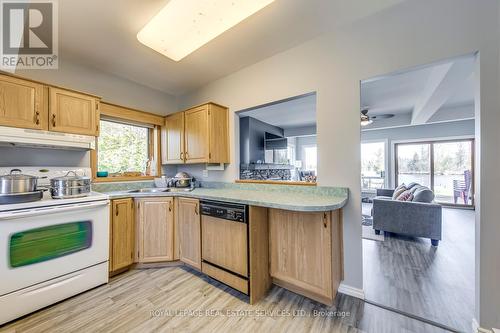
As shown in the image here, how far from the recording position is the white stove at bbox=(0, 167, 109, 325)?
1.51m

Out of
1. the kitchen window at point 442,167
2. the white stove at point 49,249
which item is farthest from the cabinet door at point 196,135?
the kitchen window at point 442,167

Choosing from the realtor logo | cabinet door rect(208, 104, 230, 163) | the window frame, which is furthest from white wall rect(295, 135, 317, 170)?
the realtor logo

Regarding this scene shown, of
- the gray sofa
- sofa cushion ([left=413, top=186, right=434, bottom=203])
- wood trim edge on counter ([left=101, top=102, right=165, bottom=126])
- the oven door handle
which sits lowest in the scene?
the gray sofa

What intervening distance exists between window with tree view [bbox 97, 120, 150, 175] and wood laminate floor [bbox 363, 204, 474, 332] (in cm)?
343

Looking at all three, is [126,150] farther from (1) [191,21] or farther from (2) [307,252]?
(2) [307,252]

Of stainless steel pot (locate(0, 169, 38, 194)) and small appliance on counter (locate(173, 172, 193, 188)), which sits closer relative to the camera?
stainless steel pot (locate(0, 169, 38, 194))

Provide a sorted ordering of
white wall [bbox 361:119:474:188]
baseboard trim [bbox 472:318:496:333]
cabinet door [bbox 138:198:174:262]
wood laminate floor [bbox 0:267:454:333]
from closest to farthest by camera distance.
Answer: baseboard trim [bbox 472:318:496:333], wood laminate floor [bbox 0:267:454:333], cabinet door [bbox 138:198:174:262], white wall [bbox 361:119:474:188]

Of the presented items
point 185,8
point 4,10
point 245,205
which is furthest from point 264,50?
point 4,10

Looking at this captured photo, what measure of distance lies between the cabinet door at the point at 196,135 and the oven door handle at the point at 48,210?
1150 mm

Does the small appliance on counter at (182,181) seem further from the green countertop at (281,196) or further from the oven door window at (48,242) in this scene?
the oven door window at (48,242)

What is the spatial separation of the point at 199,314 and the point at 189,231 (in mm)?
882

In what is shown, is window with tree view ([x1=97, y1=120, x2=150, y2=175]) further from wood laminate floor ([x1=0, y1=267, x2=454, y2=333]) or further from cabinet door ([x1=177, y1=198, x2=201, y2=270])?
wood laminate floor ([x1=0, y1=267, x2=454, y2=333])

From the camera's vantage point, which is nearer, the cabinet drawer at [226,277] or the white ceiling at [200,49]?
the white ceiling at [200,49]

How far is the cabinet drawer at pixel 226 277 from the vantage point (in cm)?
179
